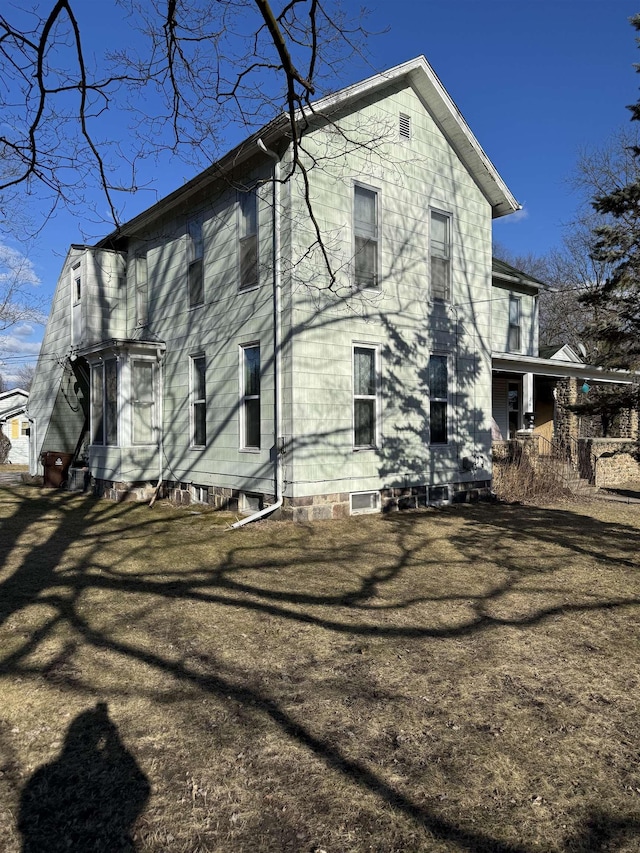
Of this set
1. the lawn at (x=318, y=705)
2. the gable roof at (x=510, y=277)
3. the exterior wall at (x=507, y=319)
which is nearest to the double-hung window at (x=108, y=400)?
the lawn at (x=318, y=705)

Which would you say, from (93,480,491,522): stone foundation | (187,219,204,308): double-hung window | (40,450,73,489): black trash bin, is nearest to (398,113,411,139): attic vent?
(187,219,204,308): double-hung window

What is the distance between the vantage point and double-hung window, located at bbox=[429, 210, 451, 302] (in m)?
11.8

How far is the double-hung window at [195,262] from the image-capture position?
11773 millimetres

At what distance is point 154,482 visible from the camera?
12.8m

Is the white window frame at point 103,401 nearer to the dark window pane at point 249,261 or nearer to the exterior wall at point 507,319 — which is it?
the dark window pane at point 249,261

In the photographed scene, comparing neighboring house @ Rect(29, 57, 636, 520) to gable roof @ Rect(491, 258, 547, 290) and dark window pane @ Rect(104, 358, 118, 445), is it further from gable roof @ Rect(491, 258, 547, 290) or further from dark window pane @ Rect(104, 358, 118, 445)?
gable roof @ Rect(491, 258, 547, 290)

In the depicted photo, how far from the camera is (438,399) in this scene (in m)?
11.8

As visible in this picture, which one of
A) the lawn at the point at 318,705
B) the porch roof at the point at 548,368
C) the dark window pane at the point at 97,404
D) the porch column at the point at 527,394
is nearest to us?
the lawn at the point at 318,705

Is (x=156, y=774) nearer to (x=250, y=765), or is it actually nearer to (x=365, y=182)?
(x=250, y=765)

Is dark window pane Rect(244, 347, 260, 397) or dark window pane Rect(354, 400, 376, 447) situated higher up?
dark window pane Rect(244, 347, 260, 397)

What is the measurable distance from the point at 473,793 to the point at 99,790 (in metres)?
1.69

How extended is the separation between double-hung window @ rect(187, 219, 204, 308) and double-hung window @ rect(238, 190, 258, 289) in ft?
4.88

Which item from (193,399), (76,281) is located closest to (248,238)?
(193,399)

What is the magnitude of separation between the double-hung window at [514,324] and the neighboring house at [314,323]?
10.8 feet
